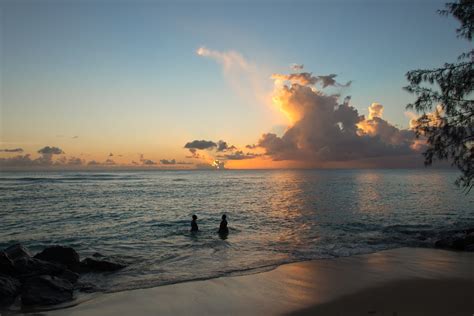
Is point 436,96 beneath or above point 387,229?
above

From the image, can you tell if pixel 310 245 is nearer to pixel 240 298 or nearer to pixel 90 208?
pixel 240 298

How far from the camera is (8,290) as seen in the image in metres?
11.3

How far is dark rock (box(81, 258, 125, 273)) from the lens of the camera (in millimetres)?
14922

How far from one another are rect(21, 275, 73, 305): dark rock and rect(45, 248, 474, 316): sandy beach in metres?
0.90

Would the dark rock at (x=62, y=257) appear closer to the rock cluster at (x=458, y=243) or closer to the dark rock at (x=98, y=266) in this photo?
the dark rock at (x=98, y=266)

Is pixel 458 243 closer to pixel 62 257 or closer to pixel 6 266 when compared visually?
pixel 62 257

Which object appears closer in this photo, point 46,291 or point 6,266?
point 46,291

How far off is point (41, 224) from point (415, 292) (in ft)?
93.2

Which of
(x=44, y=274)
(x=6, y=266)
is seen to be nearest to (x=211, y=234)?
(x=44, y=274)

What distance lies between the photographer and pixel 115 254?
1856cm

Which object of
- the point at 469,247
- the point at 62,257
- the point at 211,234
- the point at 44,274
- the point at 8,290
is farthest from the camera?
the point at 211,234

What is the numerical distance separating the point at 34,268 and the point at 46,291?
306 centimetres

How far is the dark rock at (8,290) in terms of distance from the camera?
11027mm

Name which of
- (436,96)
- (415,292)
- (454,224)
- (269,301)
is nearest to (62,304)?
(269,301)
